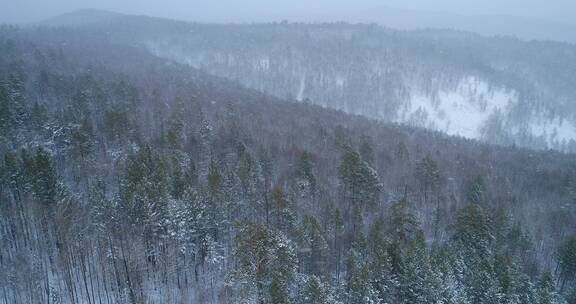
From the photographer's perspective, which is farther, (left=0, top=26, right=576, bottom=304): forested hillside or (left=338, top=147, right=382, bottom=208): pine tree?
(left=338, top=147, right=382, bottom=208): pine tree

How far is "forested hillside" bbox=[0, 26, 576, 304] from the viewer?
32219 mm

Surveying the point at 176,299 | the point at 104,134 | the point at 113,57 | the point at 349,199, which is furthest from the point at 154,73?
the point at 176,299

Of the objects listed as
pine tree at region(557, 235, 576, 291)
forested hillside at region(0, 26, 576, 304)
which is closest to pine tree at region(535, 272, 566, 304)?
forested hillside at region(0, 26, 576, 304)

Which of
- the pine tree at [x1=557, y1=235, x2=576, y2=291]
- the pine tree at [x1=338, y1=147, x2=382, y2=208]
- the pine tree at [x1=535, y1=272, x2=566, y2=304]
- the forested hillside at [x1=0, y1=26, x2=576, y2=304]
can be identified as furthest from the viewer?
the pine tree at [x1=338, y1=147, x2=382, y2=208]

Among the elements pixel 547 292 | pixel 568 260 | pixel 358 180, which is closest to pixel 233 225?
pixel 358 180

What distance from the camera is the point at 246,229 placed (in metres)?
32.6

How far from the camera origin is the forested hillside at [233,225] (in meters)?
32.2

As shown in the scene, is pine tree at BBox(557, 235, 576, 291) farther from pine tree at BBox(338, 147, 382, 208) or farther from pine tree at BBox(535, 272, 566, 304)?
pine tree at BBox(338, 147, 382, 208)

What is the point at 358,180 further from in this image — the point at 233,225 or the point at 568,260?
the point at 568,260

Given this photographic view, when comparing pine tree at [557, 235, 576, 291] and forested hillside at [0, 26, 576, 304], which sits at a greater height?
forested hillside at [0, 26, 576, 304]

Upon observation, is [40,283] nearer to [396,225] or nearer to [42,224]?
[42,224]

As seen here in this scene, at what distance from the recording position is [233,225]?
1556 inches

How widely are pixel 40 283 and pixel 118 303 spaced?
20.4ft

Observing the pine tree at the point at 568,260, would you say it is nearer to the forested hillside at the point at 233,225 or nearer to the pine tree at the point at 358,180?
the forested hillside at the point at 233,225
